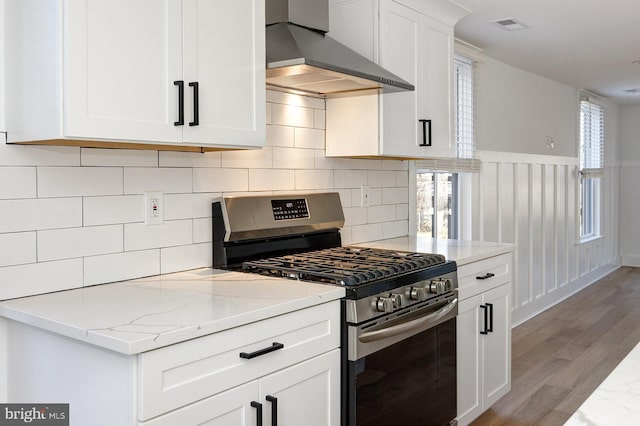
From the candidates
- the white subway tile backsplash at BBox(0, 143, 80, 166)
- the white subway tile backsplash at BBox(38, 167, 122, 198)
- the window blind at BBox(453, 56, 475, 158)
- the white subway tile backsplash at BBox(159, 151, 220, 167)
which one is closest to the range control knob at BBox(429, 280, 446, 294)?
the white subway tile backsplash at BBox(159, 151, 220, 167)

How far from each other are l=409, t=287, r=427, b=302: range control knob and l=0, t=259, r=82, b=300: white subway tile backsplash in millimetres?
1220

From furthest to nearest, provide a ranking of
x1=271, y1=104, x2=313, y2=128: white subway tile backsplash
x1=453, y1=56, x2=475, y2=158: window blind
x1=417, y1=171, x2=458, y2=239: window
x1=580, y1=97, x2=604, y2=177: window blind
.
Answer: x1=580, y1=97, x2=604, y2=177: window blind < x1=453, y1=56, x2=475, y2=158: window blind < x1=417, y1=171, x2=458, y2=239: window < x1=271, y1=104, x2=313, y2=128: white subway tile backsplash

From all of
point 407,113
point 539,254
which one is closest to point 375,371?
point 407,113

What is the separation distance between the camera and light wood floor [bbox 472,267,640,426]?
3.28 m

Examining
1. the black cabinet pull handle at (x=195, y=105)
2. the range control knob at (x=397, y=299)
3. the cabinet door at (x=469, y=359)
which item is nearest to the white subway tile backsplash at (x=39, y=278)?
the black cabinet pull handle at (x=195, y=105)

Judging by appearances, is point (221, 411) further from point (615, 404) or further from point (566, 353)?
point (566, 353)

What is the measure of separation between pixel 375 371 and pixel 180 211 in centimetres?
96

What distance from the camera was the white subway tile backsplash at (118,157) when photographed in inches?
78.4

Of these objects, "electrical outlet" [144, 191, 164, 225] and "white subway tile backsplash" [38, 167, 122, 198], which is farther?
"electrical outlet" [144, 191, 164, 225]

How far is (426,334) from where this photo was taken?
8.10 ft

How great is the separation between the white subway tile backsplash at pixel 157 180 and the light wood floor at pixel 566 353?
1990 mm

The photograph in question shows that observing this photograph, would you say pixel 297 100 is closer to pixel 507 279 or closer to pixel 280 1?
pixel 280 1

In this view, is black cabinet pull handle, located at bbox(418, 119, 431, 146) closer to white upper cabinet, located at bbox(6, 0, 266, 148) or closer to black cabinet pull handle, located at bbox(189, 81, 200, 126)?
white upper cabinet, located at bbox(6, 0, 266, 148)

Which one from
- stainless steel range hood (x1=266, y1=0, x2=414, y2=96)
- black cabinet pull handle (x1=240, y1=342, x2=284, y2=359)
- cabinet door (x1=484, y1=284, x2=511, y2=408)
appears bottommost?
cabinet door (x1=484, y1=284, x2=511, y2=408)
